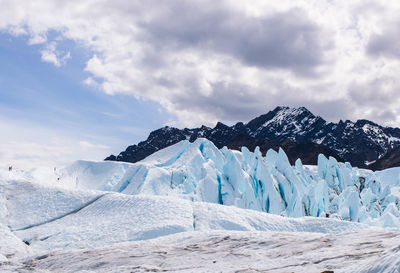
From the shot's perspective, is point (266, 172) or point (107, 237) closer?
point (107, 237)

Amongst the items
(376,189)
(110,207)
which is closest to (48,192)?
(110,207)

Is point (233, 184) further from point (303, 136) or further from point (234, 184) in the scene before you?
point (303, 136)

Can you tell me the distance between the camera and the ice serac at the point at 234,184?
2744 cm

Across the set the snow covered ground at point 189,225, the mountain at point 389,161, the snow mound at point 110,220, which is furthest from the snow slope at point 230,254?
the mountain at point 389,161

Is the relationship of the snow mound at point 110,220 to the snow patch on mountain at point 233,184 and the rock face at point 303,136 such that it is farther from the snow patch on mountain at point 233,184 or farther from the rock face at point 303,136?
the rock face at point 303,136

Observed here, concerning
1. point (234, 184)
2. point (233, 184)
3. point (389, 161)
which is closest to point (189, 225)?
point (234, 184)

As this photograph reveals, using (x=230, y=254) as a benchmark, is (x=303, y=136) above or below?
above

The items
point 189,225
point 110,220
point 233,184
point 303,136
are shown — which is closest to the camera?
point 189,225

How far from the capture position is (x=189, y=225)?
13.4m

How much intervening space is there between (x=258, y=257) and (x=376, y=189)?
37.9 m

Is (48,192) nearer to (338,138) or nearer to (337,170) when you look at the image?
(337,170)

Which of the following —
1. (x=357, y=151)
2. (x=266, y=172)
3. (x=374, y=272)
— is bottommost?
(x=374, y=272)

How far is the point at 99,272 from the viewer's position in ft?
24.7

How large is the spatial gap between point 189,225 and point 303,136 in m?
174
